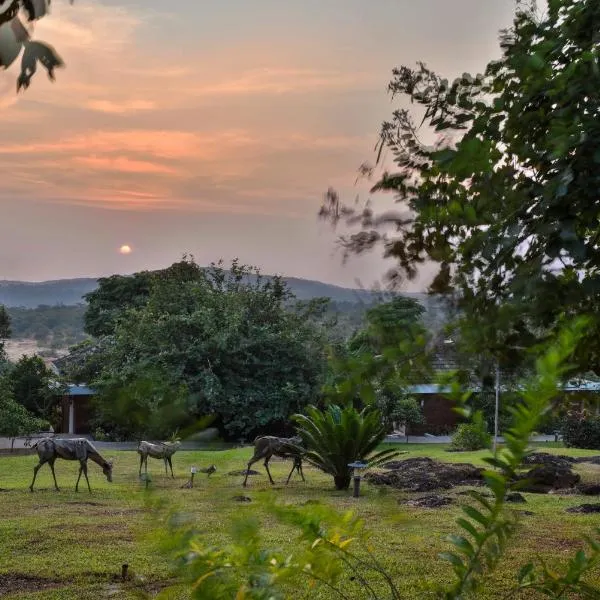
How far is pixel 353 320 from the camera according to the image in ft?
7.18

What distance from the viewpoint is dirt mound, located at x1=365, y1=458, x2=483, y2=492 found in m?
11.7

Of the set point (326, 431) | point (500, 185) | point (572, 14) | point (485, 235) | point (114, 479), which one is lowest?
point (114, 479)

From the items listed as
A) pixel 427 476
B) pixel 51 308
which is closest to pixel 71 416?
pixel 427 476

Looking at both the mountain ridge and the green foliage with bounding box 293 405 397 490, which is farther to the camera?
the mountain ridge

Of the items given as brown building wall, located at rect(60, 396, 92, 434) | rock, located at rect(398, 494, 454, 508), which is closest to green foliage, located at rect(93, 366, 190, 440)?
rock, located at rect(398, 494, 454, 508)

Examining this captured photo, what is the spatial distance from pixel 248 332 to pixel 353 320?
2319 centimetres

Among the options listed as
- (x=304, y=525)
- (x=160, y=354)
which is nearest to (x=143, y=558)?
(x=304, y=525)

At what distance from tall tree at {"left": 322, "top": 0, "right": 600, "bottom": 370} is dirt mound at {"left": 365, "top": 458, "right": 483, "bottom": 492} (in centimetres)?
825

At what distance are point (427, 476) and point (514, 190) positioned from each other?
10.2 metres

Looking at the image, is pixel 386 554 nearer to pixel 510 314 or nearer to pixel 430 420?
pixel 510 314

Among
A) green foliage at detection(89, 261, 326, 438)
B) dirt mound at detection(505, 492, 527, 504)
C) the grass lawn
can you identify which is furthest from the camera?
green foliage at detection(89, 261, 326, 438)

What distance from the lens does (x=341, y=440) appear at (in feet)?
37.7

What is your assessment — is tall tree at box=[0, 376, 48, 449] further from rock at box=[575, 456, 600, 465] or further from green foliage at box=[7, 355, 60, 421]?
rock at box=[575, 456, 600, 465]

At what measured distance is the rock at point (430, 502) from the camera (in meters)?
9.90
